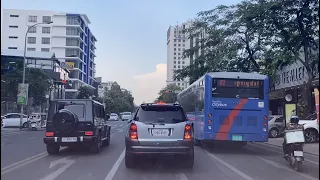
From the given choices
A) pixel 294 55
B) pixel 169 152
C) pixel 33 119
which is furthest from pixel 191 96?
pixel 33 119

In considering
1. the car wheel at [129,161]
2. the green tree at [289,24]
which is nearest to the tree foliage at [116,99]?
the green tree at [289,24]

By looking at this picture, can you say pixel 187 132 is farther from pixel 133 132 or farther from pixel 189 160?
pixel 133 132

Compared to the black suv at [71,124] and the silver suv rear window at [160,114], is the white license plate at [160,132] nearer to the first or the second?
the silver suv rear window at [160,114]

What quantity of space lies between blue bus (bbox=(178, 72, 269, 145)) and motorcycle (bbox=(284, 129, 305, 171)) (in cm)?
381

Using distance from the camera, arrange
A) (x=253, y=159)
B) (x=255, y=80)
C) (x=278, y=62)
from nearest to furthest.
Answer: (x=253, y=159), (x=255, y=80), (x=278, y=62)

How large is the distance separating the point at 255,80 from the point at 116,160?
20.5 feet

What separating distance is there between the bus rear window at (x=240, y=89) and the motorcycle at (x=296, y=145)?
4052 millimetres

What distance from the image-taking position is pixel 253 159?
518 inches

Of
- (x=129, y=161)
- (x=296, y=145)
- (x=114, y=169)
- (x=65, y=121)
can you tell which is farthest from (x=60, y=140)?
(x=296, y=145)

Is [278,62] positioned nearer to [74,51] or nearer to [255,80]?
[255,80]

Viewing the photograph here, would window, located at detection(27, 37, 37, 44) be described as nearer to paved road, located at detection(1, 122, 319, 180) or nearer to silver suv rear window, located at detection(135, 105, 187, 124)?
paved road, located at detection(1, 122, 319, 180)

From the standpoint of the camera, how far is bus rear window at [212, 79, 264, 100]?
14.7 meters

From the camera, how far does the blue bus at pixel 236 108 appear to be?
14570 mm

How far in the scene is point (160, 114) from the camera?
10133mm
